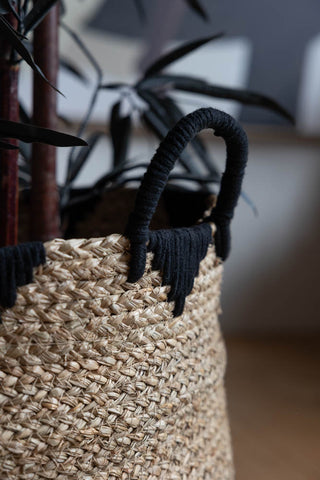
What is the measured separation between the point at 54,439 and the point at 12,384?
6 cm

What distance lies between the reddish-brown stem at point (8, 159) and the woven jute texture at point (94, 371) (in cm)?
16

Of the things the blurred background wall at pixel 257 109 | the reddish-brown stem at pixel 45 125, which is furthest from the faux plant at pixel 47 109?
the blurred background wall at pixel 257 109

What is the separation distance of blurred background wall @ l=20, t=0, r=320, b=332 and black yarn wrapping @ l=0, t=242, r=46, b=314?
31.9 inches

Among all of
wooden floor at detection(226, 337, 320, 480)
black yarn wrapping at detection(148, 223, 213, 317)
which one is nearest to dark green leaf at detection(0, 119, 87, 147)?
black yarn wrapping at detection(148, 223, 213, 317)

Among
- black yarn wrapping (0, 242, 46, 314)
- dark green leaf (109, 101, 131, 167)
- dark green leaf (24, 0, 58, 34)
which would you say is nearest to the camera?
black yarn wrapping (0, 242, 46, 314)

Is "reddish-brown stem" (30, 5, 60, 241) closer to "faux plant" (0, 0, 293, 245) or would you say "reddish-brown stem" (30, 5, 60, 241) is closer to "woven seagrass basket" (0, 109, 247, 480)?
"faux plant" (0, 0, 293, 245)

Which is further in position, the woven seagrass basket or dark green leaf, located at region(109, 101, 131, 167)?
dark green leaf, located at region(109, 101, 131, 167)

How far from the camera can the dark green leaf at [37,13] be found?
490mm

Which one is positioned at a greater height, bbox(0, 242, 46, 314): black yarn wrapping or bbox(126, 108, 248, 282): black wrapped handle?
bbox(126, 108, 248, 282): black wrapped handle

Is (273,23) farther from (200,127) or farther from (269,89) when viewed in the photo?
(200,127)

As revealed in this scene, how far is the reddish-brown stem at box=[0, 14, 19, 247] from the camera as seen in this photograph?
532 mm

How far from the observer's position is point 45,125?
607 millimetres

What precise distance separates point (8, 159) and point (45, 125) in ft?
0.31

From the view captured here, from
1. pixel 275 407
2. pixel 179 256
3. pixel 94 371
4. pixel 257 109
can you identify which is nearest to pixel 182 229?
pixel 179 256
